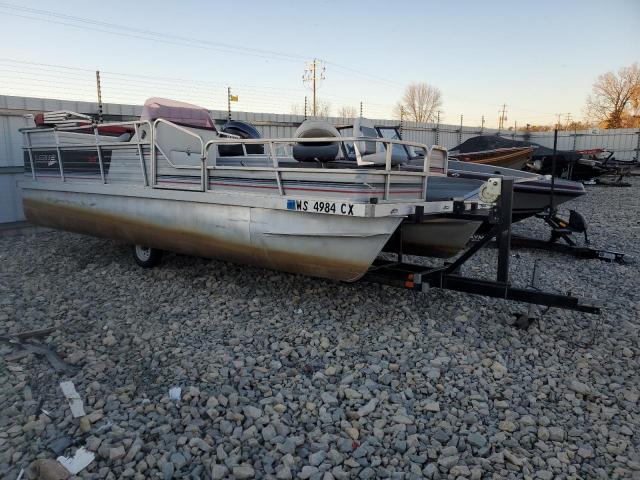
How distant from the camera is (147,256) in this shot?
19.9 ft

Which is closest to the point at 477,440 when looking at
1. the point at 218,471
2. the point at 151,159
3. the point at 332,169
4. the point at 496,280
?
the point at 218,471

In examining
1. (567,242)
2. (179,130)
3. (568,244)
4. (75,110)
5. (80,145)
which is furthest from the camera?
(75,110)

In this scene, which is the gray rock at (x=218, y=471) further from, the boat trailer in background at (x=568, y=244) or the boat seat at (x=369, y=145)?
the boat trailer in background at (x=568, y=244)

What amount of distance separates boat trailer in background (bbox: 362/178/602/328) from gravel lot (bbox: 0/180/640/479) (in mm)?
322

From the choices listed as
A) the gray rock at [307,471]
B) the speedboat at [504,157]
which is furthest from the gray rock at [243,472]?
the speedboat at [504,157]

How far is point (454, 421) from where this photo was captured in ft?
9.55

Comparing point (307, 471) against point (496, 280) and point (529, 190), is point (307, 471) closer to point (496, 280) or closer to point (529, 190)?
point (496, 280)

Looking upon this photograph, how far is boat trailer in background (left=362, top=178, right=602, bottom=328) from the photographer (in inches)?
153

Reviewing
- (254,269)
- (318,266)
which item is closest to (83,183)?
(254,269)

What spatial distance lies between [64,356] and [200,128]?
3477mm

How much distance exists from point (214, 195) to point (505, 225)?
9.03ft

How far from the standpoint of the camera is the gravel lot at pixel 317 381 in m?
2.59

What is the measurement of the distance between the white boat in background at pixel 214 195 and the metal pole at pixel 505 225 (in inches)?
24.2

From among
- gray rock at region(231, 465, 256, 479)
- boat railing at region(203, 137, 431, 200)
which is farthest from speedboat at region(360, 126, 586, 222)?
gray rock at region(231, 465, 256, 479)
